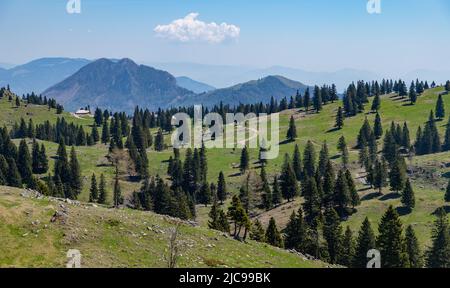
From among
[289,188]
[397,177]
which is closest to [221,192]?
[289,188]

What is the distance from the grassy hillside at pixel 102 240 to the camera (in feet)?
132

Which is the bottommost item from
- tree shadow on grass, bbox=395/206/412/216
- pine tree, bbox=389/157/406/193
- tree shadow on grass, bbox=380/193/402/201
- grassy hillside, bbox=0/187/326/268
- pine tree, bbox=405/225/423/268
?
tree shadow on grass, bbox=395/206/412/216

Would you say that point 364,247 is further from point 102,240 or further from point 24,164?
point 24,164

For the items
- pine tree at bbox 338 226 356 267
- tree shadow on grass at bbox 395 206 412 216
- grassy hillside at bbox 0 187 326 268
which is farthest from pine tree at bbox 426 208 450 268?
grassy hillside at bbox 0 187 326 268

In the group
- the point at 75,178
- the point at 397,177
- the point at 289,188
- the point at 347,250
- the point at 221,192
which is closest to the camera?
the point at 347,250

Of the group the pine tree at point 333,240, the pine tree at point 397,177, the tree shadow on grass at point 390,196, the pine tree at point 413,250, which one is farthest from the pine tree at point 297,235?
the pine tree at point 397,177

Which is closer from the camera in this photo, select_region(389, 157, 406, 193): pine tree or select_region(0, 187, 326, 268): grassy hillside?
select_region(0, 187, 326, 268): grassy hillside

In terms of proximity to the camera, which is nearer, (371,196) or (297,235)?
(297,235)

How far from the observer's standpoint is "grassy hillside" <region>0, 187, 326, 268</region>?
132 ft

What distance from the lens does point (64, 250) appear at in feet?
136

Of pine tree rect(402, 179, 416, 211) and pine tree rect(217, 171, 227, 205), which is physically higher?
pine tree rect(402, 179, 416, 211)

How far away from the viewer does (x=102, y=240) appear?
45.0m

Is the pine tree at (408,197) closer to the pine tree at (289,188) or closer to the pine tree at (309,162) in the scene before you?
the pine tree at (289,188)

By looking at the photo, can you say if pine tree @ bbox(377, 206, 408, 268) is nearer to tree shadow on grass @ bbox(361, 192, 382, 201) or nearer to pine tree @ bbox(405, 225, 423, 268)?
pine tree @ bbox(405, 225, 423, 268)
